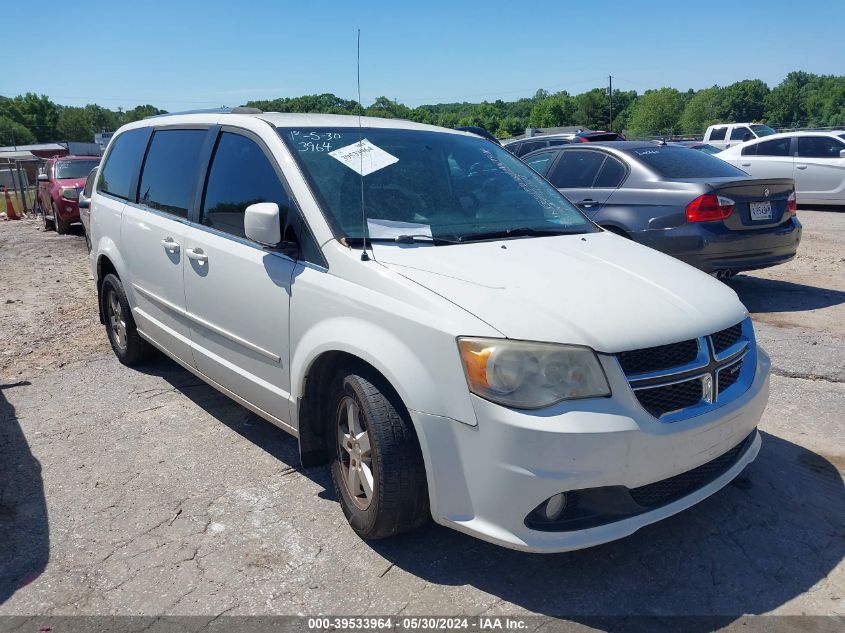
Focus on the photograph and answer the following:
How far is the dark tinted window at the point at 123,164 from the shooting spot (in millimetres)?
5129

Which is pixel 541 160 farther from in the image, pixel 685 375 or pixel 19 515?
pixel 19 515

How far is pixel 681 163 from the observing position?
23.4 ft

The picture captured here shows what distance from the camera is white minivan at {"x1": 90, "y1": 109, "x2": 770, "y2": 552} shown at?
2.53 m

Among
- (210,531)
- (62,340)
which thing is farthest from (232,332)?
(62,340)

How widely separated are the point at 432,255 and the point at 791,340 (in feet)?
13.0

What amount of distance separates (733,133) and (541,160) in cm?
2029

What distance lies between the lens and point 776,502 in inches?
132

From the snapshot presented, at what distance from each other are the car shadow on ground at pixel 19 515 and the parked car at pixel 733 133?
940 inches

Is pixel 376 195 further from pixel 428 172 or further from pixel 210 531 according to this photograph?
pixel 210 531

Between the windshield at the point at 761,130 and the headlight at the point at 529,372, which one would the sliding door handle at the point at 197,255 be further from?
the windshield at the point at 761,130

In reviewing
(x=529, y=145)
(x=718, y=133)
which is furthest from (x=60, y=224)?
(x=718, y=133)

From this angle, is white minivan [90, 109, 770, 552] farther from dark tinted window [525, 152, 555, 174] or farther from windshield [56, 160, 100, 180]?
windshield [56, 160, 100, 180]

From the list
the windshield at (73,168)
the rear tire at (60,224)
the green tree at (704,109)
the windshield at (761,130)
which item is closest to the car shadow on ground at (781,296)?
the rear tire at (60,224)

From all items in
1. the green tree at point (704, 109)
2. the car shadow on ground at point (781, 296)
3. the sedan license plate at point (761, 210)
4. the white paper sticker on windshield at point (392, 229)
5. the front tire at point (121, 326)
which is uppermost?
the green tree at point (704, 109)
